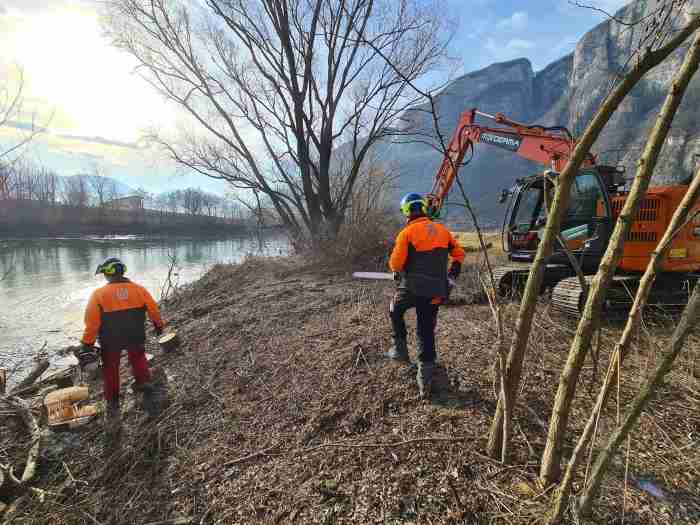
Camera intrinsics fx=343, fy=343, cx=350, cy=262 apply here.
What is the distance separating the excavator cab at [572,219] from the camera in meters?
5.16

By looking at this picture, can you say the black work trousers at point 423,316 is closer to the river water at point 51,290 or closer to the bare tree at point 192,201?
the river water at point 51,290

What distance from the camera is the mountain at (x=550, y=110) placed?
28312 millimetres

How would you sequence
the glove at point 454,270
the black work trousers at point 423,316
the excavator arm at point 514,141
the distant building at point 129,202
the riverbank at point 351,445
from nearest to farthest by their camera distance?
the riverbank at point 351,445 < the black work trousers at point 423,316 < the glove at point 454,270 < the excavator arm at point 514,141 < the distant building at point 129,202

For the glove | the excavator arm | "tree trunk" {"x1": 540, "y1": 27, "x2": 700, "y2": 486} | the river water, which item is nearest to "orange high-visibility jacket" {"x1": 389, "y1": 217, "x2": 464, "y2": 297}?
the glove

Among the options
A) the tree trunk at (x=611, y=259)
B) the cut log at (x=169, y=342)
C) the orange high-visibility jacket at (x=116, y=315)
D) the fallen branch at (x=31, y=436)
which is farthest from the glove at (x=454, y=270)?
the cut log at (x=169, y=342)

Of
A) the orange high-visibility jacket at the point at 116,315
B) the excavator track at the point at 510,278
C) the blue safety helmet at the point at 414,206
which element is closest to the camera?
the blue safety helmet at the point at 414,206

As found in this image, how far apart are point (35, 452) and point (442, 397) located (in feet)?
12.6

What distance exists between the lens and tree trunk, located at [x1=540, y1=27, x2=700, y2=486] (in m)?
1.31

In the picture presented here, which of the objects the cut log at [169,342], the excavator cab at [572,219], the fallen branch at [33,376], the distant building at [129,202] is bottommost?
the fallen branch at [33,376]

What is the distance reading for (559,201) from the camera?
1625mm

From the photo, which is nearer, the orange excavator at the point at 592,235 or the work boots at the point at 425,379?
the work boots at the point at 425,379

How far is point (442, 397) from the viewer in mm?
3084

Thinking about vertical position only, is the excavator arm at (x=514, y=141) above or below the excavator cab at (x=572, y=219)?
above

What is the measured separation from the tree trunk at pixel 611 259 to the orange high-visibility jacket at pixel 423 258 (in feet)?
5.47
